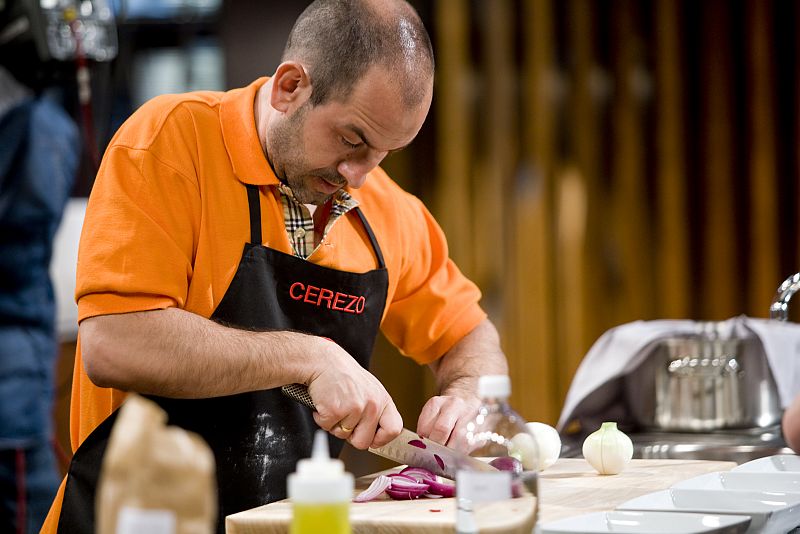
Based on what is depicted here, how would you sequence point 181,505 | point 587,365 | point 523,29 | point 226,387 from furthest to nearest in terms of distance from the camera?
point 523,29 < point 587,365 < point 226,387 < point 181,505

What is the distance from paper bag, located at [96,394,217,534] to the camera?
0.77m

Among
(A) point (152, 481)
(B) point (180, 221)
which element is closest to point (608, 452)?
(B) point (180, 221)

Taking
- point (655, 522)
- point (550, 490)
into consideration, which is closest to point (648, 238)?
point (550, 490)

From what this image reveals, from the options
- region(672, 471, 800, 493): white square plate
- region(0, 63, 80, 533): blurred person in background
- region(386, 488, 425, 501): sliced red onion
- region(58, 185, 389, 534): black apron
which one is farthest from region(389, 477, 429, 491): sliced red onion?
region(0, 63, 80, 533): blurred person in background

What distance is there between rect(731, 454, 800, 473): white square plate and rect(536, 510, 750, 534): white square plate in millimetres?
415

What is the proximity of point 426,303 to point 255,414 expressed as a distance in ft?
1.72

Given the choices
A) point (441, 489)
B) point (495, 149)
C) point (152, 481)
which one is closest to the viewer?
point (152, 481)

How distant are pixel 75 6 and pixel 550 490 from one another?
88.0 inches

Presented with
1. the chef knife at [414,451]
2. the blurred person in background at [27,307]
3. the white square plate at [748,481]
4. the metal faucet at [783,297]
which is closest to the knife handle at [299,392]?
the chef knife at [414,451]

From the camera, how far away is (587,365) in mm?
2389

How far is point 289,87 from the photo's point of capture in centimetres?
169

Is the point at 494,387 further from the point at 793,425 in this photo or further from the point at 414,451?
the point at 793,425

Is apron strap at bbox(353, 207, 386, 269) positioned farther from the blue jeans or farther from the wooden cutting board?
the blue jeans

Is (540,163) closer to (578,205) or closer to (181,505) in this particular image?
(578,205)
